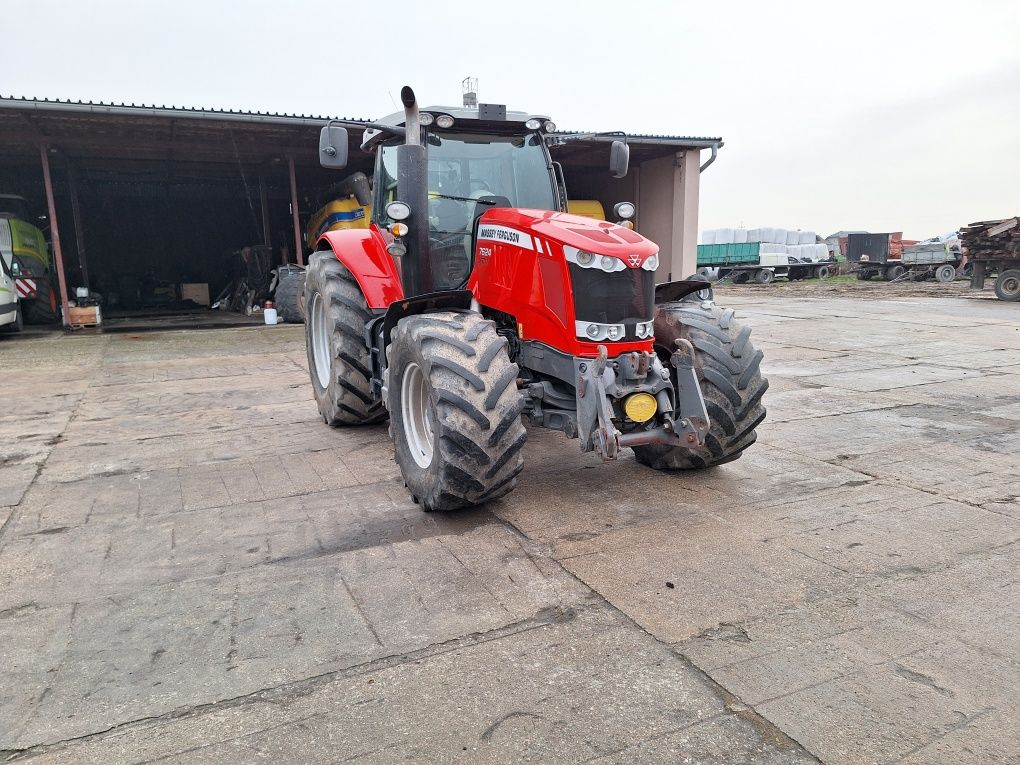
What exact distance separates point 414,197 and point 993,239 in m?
21.3

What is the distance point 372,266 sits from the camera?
5.70 metres

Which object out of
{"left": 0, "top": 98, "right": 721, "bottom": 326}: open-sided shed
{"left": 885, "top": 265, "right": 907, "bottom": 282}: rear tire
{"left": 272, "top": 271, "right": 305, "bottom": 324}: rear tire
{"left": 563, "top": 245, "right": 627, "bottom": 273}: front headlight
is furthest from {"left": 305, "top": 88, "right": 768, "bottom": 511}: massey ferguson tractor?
{"left": 885, "top": 265, "right": 907, "bottom": 282}: rear tire

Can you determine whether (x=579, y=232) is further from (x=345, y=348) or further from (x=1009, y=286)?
(x=1009, y=286)

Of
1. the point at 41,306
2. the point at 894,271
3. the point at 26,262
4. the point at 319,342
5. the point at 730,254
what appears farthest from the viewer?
the point at 730,254

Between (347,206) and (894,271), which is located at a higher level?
(347,206)

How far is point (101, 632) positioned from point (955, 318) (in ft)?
52.2

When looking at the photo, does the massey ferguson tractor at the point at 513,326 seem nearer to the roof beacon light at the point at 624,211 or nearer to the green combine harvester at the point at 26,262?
the roof beacon light at the point at 624,211

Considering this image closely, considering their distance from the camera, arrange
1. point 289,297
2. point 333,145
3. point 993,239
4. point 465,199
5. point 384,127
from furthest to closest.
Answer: point 993,239, point 289,297, point 384,127, point 465,199, point 333,145

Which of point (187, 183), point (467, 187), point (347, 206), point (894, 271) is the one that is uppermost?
point (187, 183)

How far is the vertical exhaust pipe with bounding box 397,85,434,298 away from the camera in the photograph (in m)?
4.25

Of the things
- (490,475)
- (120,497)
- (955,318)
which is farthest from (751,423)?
(955,318)

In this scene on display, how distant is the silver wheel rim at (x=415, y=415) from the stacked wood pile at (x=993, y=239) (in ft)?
68.5

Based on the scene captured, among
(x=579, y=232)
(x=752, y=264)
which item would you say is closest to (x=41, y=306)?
(x=579, y=232)

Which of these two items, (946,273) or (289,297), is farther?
(946,273)
